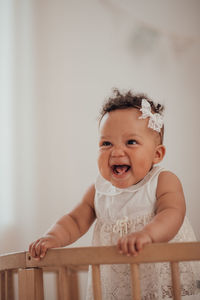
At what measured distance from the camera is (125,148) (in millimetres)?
1016

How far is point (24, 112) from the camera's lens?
1.70 metres

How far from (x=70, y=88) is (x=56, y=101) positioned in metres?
0.08

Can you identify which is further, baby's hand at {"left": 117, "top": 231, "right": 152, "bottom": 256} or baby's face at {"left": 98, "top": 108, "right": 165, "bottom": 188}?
baby's face at {"left": 98, "top": 108, "right": 165, "bottom": 188}

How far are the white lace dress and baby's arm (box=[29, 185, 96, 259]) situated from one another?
1.2 inches

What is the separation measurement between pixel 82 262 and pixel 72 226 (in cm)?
35

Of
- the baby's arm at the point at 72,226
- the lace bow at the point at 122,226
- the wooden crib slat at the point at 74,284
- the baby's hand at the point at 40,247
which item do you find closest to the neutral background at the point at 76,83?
the wooden crib slat at the point at 74,284

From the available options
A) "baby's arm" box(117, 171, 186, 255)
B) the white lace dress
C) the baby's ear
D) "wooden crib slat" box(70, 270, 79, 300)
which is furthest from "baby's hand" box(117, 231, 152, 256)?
"wooden crib slat" box(70, 270, 79, 300)

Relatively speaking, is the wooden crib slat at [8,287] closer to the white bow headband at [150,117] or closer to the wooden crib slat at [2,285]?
the wooden crib slat at [2,285]

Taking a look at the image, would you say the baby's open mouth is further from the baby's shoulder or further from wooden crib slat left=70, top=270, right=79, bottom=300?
wooden crib slat left=70, top=270, right=79, bottom=300

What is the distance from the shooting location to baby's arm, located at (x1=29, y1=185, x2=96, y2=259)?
0.93 meters

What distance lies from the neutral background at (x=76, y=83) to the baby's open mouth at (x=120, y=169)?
0.65m

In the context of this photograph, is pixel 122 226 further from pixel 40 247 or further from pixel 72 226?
pixel 40 247

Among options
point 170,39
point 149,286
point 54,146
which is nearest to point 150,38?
point 170,39

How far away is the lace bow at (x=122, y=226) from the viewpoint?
101 cm
